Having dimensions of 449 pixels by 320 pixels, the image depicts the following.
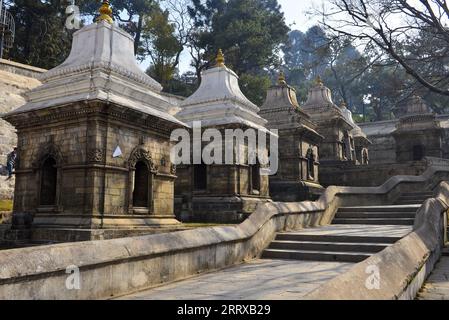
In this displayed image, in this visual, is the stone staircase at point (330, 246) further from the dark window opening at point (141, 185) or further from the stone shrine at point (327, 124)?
the stone shrine at point (327, 124)

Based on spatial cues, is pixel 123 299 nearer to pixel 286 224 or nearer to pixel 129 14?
pixel 286 224

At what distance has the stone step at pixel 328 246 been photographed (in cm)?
784

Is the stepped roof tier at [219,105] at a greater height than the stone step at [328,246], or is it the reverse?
the stepped roof tier at [219,105]

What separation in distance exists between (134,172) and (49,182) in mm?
2344

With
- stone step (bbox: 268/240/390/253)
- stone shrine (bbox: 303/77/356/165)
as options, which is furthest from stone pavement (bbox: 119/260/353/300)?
stone shrine (bbox: 303/77/356/165)

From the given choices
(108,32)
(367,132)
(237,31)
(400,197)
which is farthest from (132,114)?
(367,132)

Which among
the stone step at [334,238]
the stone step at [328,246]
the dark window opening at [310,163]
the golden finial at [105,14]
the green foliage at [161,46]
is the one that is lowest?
the stone step at [328,246]

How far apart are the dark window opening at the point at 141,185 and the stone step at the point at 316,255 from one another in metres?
4.48

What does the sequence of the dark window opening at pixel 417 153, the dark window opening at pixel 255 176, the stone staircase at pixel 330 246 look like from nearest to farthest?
the stone staircase at pixel 330 246 < the dark window opening at pixel 255 176 < the dark window opening at pixel 417 153

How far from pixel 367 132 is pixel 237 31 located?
1687cm

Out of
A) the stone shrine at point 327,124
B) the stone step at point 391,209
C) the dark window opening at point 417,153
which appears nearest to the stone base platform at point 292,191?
the stone step at point 391,209

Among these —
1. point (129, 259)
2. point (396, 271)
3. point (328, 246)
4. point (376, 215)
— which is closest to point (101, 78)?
point (129, 259)

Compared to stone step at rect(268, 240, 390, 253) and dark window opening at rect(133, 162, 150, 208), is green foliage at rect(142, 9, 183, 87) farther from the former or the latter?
stone step at rect(268, 240, 390, 253)

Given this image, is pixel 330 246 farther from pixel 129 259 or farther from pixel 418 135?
pixel 418 135
